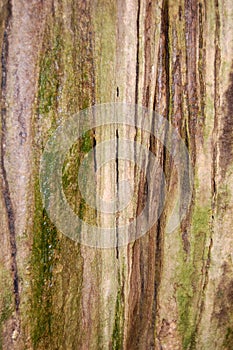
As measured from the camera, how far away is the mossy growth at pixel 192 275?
2.62 ft

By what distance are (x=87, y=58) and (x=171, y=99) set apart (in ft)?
0.53

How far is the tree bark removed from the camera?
0.64 meters

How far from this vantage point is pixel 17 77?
0.62 metres

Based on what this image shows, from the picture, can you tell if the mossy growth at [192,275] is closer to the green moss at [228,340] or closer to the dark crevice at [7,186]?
the green moss at [228,340]

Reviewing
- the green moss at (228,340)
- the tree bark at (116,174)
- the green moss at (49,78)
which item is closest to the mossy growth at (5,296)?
the tree bark at (116,174)

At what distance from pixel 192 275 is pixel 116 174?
24 centimetres

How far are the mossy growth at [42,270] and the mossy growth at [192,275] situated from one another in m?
0.25

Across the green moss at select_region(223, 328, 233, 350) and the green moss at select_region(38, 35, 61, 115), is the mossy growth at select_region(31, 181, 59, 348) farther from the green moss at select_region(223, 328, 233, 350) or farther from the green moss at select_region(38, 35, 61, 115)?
the green moss at select_region(223, 328, 233, 350)

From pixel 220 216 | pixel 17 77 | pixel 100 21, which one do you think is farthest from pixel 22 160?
pixel 220 216

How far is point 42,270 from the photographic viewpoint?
680 millimetres

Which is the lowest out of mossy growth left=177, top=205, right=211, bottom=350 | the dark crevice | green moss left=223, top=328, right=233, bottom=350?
green moss left=223, top=328, right=233, bottom=350

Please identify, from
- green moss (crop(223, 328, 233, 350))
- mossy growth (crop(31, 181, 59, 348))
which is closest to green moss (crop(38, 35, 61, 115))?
mossy growth (crop(31, 181, 59, 348))

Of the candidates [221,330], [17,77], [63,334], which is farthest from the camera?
[221,330]

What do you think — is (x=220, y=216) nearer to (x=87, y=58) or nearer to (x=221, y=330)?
(x=221, y=330)
